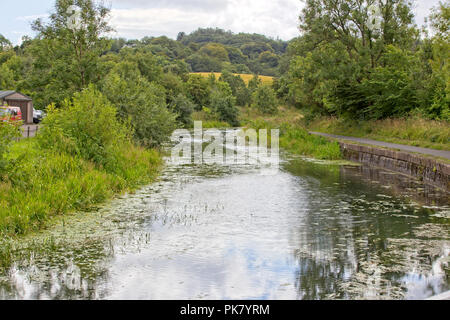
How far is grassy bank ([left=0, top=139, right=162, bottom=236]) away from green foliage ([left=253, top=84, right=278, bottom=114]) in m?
56.4

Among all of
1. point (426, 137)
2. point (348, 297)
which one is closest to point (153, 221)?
point (348, 297)

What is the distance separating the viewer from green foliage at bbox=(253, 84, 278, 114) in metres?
71.4

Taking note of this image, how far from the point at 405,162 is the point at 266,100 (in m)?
55.5

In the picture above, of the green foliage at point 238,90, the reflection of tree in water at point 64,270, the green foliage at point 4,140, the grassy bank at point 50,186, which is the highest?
the green foliage at point 238,90

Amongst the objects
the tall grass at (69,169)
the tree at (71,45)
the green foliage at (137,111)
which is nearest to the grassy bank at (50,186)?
the tall grass at (69,169)

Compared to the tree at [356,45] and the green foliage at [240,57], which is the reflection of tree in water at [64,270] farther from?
the green foliage at [240,57]

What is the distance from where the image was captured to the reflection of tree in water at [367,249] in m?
6.79

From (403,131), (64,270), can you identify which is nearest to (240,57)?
(403,131)

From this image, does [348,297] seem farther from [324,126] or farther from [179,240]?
[324,126]

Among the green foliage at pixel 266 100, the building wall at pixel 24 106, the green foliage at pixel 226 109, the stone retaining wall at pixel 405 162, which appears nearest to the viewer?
Answer: the stone retaining wall at pixel 405 162

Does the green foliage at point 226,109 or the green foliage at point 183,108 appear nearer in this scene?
the green foliage at point 183,108

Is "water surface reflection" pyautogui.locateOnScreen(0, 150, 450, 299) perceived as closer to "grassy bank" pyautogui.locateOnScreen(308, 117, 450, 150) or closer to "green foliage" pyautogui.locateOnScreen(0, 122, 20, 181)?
"green foliage" pyautogui.locateOnScreen(0, 122, 20, 181)

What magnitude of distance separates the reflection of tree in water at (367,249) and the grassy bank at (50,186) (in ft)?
16.5

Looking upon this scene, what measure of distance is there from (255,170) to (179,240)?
10.9m
